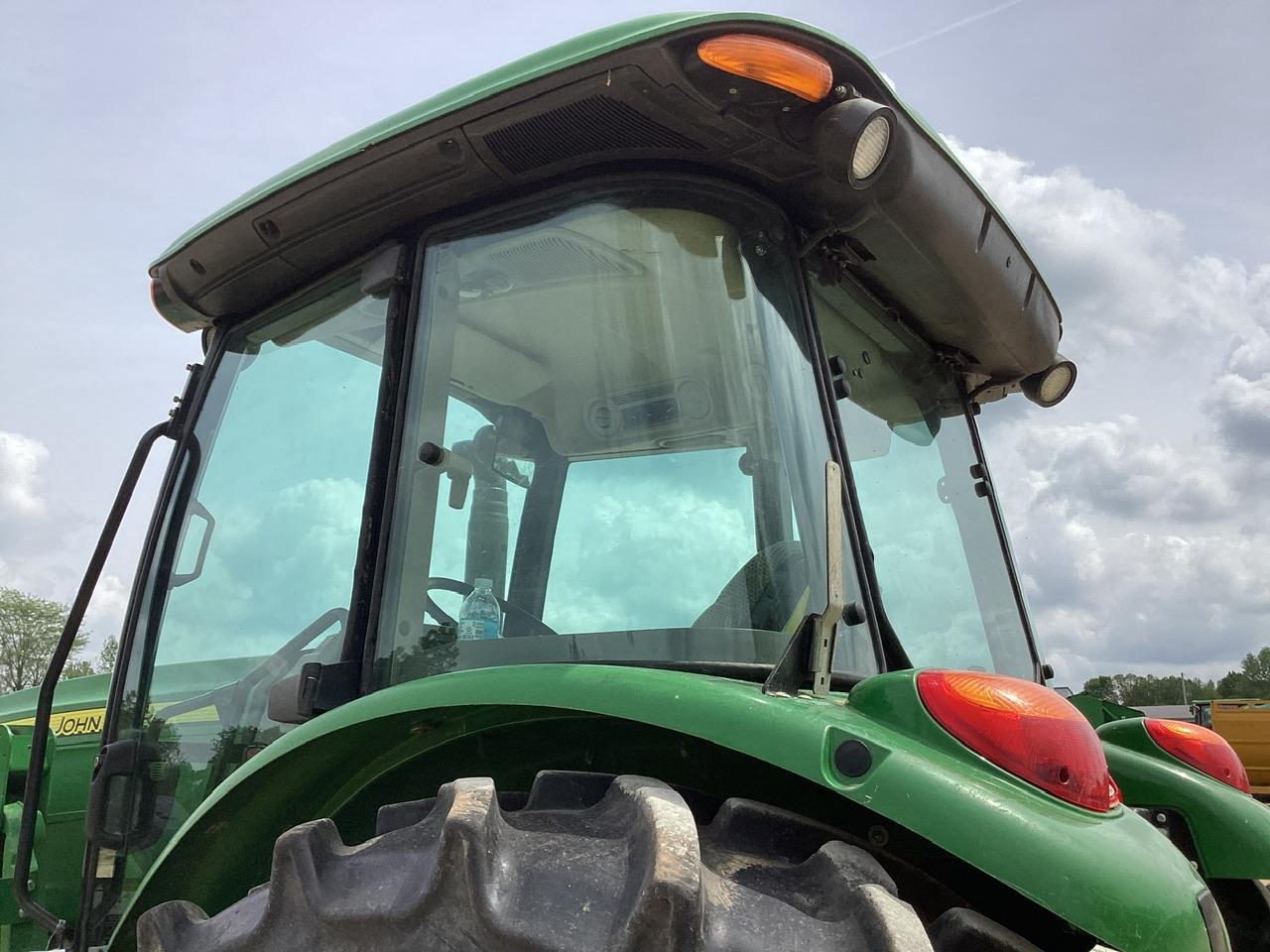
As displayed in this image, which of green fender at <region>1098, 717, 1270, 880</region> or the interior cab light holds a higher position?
the interior cab light

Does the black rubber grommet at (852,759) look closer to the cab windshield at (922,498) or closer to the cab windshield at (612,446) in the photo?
the cab windshield at (612,446)

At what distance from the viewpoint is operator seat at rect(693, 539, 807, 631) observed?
1.62m

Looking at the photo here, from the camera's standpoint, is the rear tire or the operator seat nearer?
the operator seat

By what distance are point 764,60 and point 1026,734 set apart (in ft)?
3.51

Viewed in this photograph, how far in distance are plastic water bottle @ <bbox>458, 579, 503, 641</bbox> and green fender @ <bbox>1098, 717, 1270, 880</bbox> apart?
137cm

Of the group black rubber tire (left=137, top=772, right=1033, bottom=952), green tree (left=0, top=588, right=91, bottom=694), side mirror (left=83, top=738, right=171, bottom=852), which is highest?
green tree (left=0, top=588, right=91, bottom=694)

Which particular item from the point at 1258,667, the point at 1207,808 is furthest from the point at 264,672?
the point at 1258,667

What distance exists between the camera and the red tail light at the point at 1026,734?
1271 millimetres

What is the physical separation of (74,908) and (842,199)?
120 inches

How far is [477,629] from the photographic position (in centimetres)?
182

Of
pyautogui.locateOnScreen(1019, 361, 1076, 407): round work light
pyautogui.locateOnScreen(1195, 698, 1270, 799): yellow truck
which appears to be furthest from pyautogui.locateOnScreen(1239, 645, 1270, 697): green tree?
pyautogui.locateOnScreen(1019, 361, 1076, 407): round work light

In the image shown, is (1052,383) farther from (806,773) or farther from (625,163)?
(806,773)

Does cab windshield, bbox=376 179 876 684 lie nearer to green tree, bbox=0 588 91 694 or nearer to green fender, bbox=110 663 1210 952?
green fender, bbox=110 663 1210 952

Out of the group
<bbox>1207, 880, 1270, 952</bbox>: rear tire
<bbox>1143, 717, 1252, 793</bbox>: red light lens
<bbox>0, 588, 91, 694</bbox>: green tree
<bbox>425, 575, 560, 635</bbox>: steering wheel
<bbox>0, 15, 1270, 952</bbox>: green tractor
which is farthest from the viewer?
<bbox>0, 588, 91, 694</bbox>: green tree
